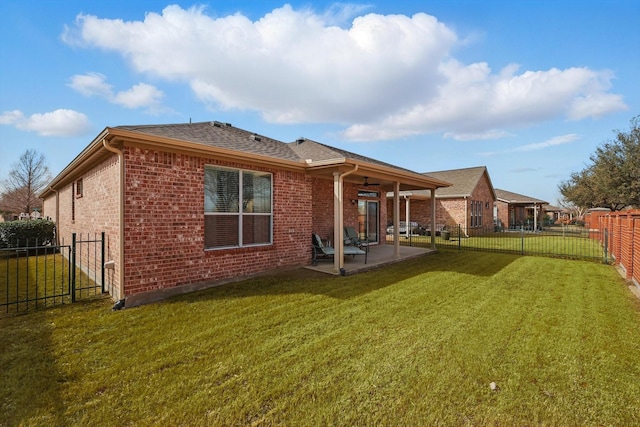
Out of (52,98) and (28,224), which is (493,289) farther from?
(28,224)

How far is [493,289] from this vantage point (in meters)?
6.88

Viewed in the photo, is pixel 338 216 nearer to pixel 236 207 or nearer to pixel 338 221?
pixel 338 221

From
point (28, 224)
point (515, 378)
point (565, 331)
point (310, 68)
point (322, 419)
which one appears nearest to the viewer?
point (322, 419)

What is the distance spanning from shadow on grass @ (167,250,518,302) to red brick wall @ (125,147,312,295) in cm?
45

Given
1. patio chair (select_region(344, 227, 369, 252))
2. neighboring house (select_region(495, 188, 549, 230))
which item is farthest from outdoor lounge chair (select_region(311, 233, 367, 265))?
neighboring house (select_region(495, 188, 549, 230))

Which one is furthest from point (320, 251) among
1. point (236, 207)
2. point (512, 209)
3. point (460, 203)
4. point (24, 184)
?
point (24, 184)

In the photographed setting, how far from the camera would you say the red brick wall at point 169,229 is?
5.55m

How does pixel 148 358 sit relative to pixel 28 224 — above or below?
below

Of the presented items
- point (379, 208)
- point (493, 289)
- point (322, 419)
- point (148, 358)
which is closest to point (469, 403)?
point (322, 419)

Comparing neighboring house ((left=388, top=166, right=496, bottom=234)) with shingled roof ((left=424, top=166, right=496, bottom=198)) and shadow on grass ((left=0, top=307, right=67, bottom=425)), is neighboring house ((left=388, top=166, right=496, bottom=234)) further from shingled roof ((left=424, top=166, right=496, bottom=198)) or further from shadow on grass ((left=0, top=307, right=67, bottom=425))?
shadow on grass ((left=0, top=307, right=67, bottom=425))

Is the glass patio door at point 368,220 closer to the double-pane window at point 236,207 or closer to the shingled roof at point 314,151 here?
the shingled roof at point 314,151

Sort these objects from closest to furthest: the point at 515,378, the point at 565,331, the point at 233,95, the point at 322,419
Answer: the point at 322,419 → the point at 515,378 → the point at 565,331 → the point at 233,95

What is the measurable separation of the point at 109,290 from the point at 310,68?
8.96 meters

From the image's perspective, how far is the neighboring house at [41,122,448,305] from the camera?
18.3 ft
